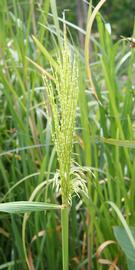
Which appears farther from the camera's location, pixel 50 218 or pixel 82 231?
pixel 82 231

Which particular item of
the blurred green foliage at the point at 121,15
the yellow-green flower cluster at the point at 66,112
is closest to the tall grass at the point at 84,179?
the yellow-green flower cluster at the point at 66,112

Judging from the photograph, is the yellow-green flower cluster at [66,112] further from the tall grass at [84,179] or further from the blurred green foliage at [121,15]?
the blurred green foliage at [121,15]

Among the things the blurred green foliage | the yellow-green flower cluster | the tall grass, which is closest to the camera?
the yellow-green flower cluster

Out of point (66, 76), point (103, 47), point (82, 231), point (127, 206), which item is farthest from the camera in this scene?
point (82, 231)

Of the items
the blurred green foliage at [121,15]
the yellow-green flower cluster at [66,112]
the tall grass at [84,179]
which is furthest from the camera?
the blurred green foliage at [121,15]

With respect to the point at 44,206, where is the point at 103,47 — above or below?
above

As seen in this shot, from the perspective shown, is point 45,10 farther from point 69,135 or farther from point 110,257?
point 69,135

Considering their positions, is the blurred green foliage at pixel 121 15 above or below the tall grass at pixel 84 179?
above

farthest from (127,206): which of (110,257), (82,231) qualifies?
(82,231)

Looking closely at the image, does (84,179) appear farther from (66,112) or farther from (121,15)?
(121,15)

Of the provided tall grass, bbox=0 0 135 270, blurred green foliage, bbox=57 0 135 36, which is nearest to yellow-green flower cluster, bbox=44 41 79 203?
tall grass, bbox=0 0 135 270

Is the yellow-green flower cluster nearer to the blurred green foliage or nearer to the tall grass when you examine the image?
the tall grass
